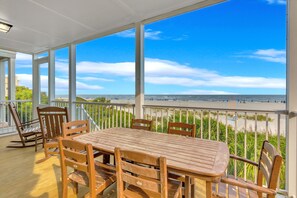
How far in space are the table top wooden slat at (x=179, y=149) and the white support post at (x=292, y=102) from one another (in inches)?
34.3

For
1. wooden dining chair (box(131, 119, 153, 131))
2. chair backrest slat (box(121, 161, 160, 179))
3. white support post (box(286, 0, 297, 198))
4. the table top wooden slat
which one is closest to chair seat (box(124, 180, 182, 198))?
chair backrest slat (box(121, 161, 160, 179))

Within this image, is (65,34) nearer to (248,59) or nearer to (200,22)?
(200,22)

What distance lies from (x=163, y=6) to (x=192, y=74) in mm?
10975

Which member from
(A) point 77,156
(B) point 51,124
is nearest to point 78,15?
(B) point 51,124

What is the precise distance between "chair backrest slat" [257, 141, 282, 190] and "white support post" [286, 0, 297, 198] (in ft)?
2.39

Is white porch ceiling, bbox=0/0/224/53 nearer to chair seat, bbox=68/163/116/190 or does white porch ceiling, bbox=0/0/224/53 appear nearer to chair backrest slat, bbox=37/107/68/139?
chair backrest slat, bbox=37/107/68/139

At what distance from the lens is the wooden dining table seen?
3.27 feet

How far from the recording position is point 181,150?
135cm

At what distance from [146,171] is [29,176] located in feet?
7.17

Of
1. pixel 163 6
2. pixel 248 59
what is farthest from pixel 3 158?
pixel 248 59

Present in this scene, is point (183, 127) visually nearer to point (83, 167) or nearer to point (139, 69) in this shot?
point (83, 167)

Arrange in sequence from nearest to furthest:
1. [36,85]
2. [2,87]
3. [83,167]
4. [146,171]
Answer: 1. [146,171]
2. [83,167]
3. [36,85]
4. [2,87]

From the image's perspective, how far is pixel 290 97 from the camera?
1.72 m

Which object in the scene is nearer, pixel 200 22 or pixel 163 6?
pixel 163 6
